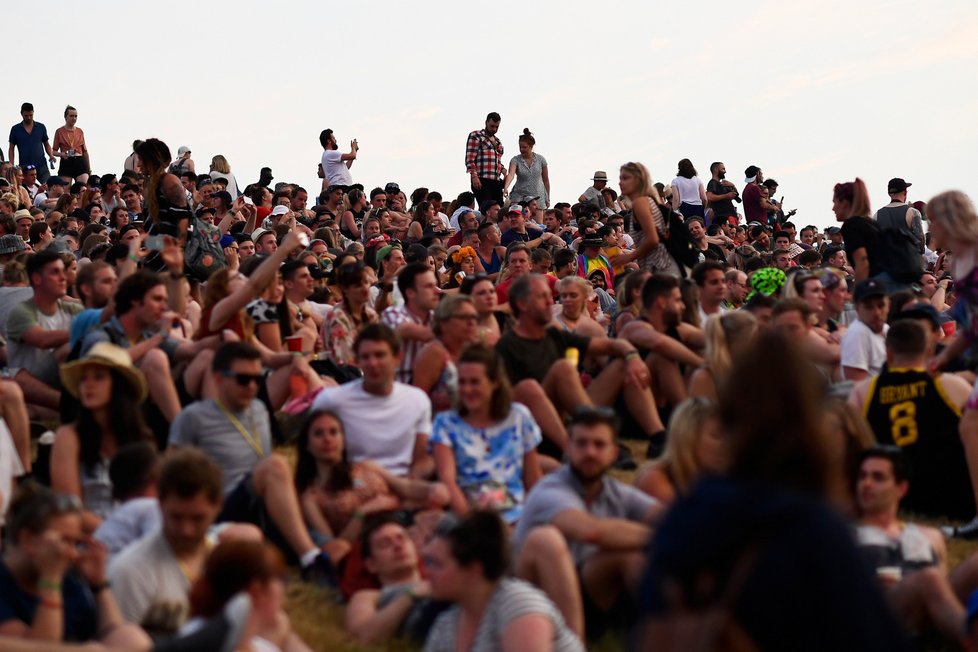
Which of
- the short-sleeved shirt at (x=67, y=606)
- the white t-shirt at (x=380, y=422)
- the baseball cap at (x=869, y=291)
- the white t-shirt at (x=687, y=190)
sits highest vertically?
the white t-shirt at (x=687, y=190)

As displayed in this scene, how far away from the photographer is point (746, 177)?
83.1 feet

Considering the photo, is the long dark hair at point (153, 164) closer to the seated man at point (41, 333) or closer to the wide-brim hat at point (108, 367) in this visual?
the seated man at point (41, 333)

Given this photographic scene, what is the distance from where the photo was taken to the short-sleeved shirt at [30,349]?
32.9 feet

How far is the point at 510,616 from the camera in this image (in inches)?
220

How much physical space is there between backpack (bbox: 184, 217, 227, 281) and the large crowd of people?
27 mm

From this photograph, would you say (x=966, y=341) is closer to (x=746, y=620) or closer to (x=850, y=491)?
(x=850, y=491)

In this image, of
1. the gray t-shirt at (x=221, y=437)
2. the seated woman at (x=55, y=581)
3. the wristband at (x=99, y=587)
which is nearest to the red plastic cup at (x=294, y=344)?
the gray t-shirt at (x=221, y=437)

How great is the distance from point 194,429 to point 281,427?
1.87 m

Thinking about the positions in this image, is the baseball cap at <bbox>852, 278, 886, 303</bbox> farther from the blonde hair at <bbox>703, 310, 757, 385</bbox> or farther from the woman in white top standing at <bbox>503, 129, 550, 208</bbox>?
the woman in white top standing at <bbox>503, 129, 550, 208</bbox>

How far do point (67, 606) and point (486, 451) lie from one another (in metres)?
2.95

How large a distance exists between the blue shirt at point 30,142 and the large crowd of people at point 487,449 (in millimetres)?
10324

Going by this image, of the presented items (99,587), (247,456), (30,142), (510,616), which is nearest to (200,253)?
(247,456)

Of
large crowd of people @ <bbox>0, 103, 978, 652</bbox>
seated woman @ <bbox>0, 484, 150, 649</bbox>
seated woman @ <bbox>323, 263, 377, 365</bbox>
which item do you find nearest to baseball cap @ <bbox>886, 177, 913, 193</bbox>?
large crowd of people @ <bbox>0, 103, 978, 652</bbox>

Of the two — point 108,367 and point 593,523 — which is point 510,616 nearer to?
point 593,523
